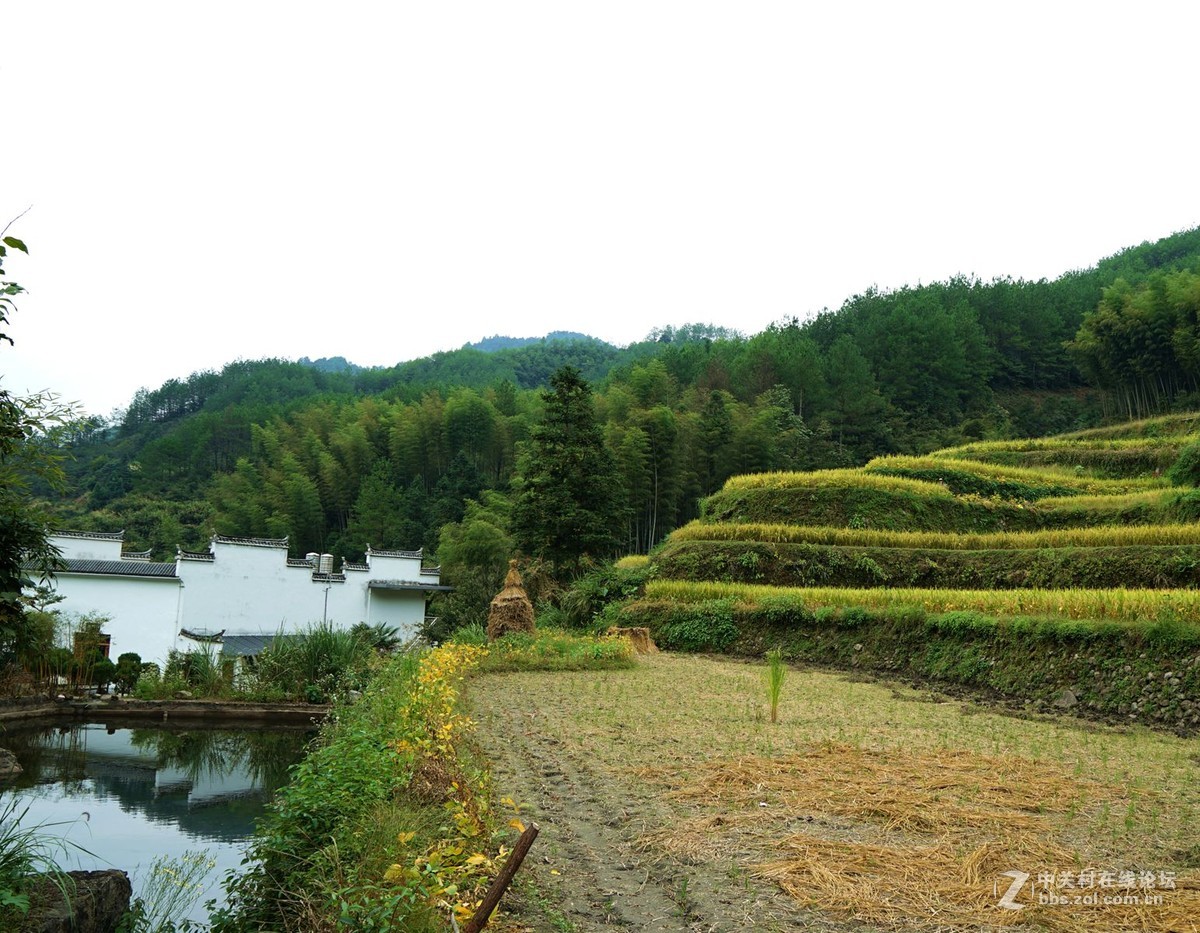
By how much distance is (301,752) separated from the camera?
13.2 m

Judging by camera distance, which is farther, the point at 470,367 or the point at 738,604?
the point at 470,367

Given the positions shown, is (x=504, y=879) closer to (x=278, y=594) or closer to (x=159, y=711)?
(x=159, y=711)

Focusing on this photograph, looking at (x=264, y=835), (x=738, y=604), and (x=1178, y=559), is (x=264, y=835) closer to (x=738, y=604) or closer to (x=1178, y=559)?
(x=738, y=604)

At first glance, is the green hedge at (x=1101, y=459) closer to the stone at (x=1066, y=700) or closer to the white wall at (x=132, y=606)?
the stone at (x=1066, y=700)

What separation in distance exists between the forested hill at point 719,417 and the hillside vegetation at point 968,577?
47.8 feet

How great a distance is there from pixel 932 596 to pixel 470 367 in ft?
293

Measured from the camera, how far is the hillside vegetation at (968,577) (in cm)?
1186

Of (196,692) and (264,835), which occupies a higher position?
(264,835)

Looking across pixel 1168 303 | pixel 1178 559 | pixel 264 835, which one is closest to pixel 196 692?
pixel 264 835

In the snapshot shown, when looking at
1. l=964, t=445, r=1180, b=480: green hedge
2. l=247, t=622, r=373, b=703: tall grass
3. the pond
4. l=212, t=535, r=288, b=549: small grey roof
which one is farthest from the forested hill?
the pond

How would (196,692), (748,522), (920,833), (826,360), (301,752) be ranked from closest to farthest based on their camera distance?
(920,833)
(301,752)
(196,692)
(748,522)
(826,360)

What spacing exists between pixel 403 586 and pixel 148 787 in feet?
77.4

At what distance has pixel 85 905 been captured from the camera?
5.17m

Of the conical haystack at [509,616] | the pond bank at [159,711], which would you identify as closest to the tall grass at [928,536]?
the conical haystack at [509,616]
